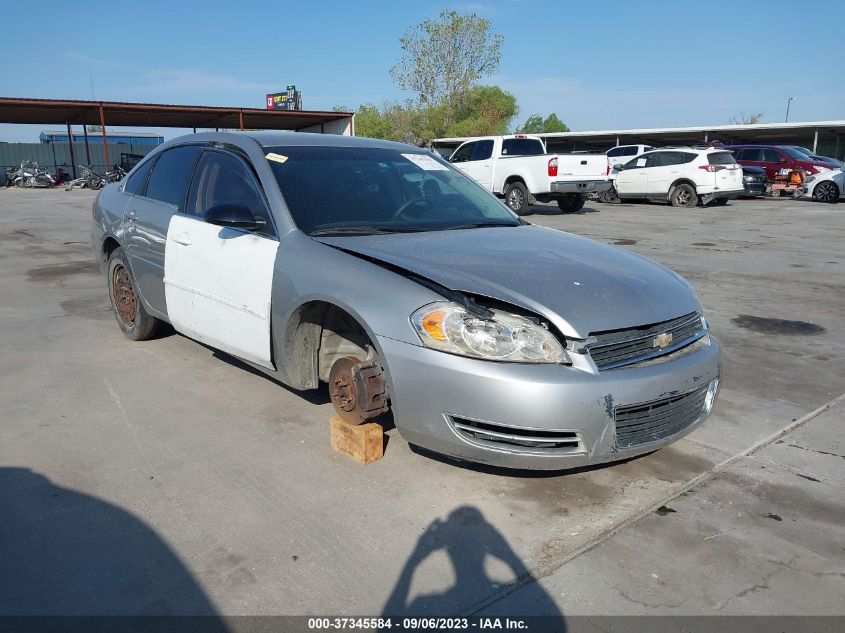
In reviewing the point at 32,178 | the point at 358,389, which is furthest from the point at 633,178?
the point at 32,178

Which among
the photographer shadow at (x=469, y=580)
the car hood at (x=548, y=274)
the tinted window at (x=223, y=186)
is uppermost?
the tinted window at (x=223, y=186)

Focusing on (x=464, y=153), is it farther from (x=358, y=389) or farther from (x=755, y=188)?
(x=358, y=389)

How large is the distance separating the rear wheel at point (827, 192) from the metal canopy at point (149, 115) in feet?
81.9

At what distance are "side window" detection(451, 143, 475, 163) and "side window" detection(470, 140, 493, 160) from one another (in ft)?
0.66

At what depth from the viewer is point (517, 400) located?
2.88 m

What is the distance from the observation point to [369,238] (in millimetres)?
3748

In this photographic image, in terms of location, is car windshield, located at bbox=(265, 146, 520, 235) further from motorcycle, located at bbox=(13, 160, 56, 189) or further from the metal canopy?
motorcycle, located at bbox=(13, 160, 56, 189)

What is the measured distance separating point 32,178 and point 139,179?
36793 millimetres

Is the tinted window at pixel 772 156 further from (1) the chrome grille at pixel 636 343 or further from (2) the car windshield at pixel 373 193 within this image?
(1) the chrome grille at pixel 636 343

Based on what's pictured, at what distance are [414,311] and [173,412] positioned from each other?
1.93 metres

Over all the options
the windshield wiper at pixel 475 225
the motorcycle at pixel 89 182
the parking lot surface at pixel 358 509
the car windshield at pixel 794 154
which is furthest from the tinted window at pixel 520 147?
the motorcycle at pixel 89 182

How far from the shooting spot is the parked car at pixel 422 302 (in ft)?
9.73

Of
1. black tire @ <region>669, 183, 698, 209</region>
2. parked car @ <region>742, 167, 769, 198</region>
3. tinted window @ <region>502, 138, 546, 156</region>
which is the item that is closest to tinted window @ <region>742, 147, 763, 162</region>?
parked car @ <region>742, 167, 769, 198</region>

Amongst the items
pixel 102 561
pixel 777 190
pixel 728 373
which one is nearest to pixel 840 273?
pixel 728 373
